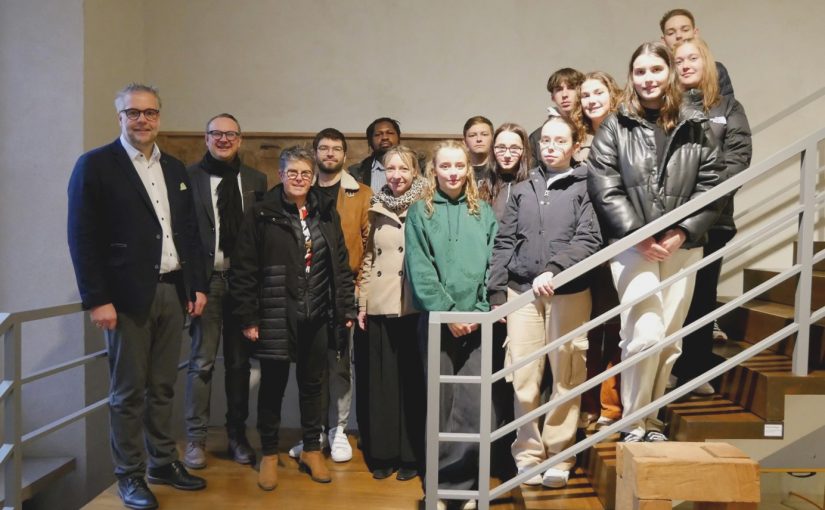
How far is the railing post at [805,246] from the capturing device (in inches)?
95.4

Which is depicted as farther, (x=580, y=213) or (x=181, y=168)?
(x=181, y=168)

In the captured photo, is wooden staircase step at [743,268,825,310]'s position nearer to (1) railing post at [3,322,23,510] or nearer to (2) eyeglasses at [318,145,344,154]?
(2) eyeglasses at [318,145,344,154]

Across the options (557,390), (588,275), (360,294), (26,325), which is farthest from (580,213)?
(26,325)

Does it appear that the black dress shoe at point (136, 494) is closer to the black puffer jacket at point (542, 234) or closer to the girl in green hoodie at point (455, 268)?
the girl in green hoodie at point (455, 268)

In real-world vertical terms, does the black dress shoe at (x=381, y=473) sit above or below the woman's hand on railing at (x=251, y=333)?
below

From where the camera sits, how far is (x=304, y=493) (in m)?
3.10

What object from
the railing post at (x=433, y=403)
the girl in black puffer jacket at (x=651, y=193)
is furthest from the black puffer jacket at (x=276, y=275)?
the girl in black puffer jacket at (x=651, y=193)

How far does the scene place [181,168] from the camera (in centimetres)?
314

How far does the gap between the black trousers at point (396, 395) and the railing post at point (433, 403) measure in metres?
0.83

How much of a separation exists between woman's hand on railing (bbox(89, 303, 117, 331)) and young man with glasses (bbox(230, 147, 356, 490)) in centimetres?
52

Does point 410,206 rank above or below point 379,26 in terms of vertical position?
below

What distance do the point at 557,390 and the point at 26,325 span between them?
315 cm

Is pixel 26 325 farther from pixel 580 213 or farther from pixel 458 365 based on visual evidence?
pixel 580 213

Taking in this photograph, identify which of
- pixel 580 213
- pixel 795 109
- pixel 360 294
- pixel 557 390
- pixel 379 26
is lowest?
pixel 557 390
